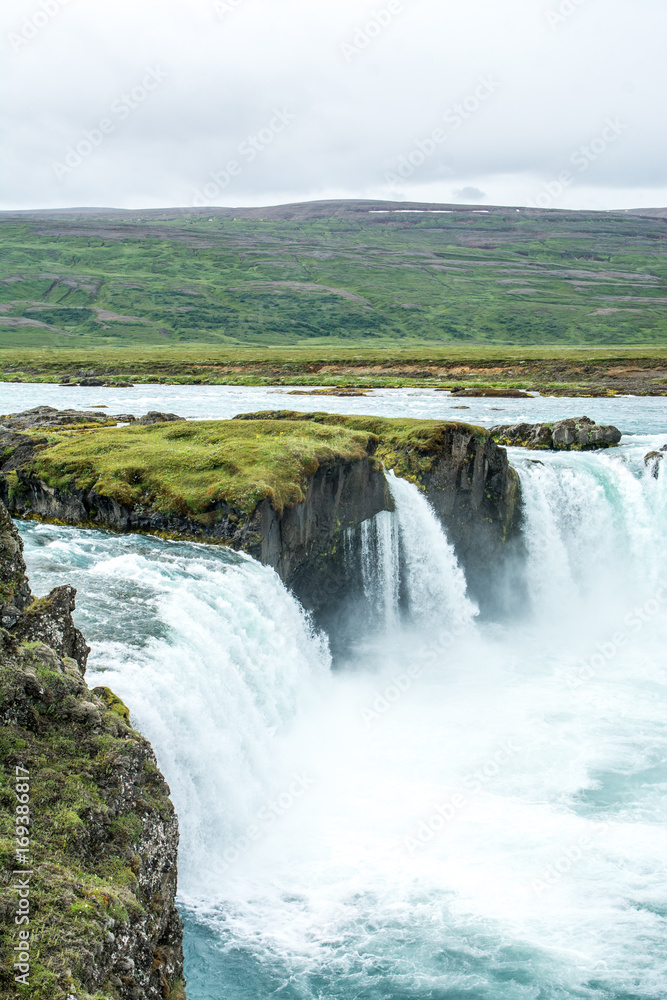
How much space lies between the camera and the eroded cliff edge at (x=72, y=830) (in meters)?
8.70

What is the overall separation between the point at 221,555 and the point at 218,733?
23.7 ft

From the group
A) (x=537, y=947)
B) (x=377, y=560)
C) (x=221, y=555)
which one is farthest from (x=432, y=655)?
(x=537, y=947)

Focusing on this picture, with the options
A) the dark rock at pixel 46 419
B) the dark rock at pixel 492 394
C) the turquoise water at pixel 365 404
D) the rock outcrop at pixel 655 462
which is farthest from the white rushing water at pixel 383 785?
the dark rock at pixel 492 394

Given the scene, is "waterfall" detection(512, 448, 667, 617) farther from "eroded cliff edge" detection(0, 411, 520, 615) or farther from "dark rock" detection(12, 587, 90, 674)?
"dark rock" detection(12, 587, 90, 674)

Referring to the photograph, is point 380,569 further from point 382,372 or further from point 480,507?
point 382,372

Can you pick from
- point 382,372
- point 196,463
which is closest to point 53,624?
point 196,463

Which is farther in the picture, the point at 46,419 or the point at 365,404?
the point at 365,404

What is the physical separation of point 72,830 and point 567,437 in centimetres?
4396

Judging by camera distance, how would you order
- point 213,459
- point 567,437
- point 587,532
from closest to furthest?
point 213,459 < point 587,532 < point 567,437

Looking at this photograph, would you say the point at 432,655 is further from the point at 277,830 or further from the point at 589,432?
the point at 589,432

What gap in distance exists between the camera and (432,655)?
31.9m
